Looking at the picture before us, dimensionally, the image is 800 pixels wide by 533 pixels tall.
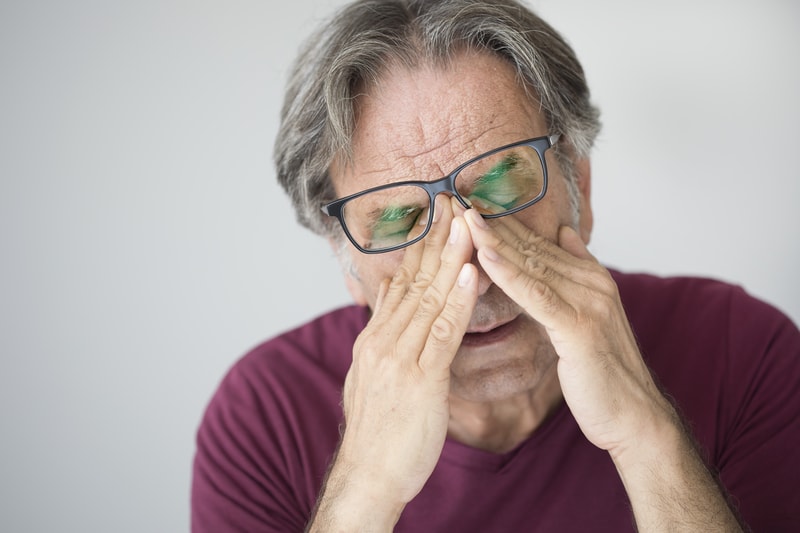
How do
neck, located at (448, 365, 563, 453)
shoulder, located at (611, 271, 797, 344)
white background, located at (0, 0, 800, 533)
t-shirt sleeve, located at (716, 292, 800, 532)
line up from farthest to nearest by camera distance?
white background, located at (0, 0, 800, 533), shoulder, located at (611, 271, 797, 344), neck, located at (448, 365, 563, 453), t-shirt sleeve, located at (716, 292, 800, 532)

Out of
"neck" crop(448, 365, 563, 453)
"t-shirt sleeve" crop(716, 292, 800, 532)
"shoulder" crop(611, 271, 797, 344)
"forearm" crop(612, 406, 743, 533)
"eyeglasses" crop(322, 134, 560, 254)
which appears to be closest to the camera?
"forearm" crop(612, 406, 743, 533)

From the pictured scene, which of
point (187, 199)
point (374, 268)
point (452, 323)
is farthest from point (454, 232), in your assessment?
point (187, 199)

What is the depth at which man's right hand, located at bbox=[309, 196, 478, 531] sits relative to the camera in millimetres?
1445

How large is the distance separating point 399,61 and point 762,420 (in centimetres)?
110

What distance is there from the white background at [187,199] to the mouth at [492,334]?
1456 millimetres

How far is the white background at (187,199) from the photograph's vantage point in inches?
105

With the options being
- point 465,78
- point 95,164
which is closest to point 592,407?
point 465,78

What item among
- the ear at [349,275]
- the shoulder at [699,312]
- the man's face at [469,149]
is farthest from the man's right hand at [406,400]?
the shoulder at [699,312]

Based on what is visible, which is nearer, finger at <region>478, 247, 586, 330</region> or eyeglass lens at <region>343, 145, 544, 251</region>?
finger at <region>478, 247, 586, 330</region>

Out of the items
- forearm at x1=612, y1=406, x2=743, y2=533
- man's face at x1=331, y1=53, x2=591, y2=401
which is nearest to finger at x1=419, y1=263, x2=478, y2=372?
man's face at x1=331, y1=53, x2=591, y2=401

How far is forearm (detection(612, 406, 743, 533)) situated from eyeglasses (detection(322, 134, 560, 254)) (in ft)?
1.63

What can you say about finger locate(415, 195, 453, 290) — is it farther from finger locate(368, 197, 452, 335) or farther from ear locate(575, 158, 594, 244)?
ear locate(575, 158, 594, 244)

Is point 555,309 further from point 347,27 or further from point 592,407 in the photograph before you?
point 347,27

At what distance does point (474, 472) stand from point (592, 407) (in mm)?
344
